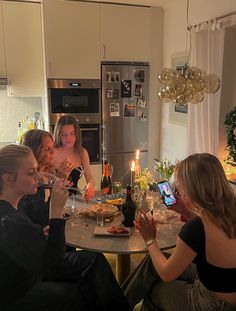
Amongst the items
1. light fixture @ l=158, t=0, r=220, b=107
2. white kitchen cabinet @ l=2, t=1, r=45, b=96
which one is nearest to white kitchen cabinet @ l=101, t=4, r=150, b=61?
white kitchen cabinet @ l=2, t=1, r=45, b=96

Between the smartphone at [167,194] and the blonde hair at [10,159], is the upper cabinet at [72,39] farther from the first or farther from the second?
the blonde hair at [10,159]

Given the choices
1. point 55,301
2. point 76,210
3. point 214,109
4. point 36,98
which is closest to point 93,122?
point 36,98

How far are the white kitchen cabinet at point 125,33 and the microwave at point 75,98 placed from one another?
0.39 meters

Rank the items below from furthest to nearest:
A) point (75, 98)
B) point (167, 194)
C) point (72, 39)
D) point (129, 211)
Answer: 1. point (75, 98)
2. point (72, 39)
3. point (167, 194)
4. point (129, 211)

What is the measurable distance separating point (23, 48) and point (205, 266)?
10.6 feet

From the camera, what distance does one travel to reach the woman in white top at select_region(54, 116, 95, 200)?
2848mm

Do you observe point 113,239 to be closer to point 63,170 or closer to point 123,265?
point 123,265

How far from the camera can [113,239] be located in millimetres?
1864

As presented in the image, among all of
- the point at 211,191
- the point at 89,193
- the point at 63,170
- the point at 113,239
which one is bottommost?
the point at 113,239

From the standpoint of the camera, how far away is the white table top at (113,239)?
1761 mm

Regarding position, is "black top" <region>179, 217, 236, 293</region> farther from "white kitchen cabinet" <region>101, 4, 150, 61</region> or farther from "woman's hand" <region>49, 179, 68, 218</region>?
"white kitchen cabinet" <region>101, 4, 150, 61</region>

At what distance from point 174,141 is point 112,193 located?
1.73 metres

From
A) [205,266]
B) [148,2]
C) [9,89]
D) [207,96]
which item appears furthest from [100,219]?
[148,2]

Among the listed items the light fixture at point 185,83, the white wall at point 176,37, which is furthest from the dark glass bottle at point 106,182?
the white wall at point 176,37
